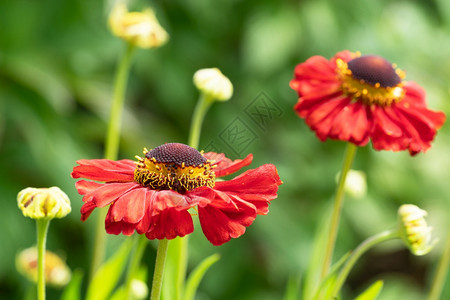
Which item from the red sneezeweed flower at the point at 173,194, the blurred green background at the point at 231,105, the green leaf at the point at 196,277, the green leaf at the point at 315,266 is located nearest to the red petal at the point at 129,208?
the red sneezeweed flower at the point at 173,194

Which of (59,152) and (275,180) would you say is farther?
(59,152)

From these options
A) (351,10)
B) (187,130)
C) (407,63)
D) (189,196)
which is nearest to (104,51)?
(187,130)

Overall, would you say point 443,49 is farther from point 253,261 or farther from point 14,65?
point 14,65

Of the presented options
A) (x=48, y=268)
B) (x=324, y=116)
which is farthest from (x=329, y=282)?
(x=48, y=268)

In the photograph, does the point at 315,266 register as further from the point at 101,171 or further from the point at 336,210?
the point at 101,171

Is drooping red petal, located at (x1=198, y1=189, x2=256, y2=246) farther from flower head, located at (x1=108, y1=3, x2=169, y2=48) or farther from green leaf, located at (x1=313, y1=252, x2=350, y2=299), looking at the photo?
flower head, located at (x1=108, y1=3, x2=169, y2=48)
